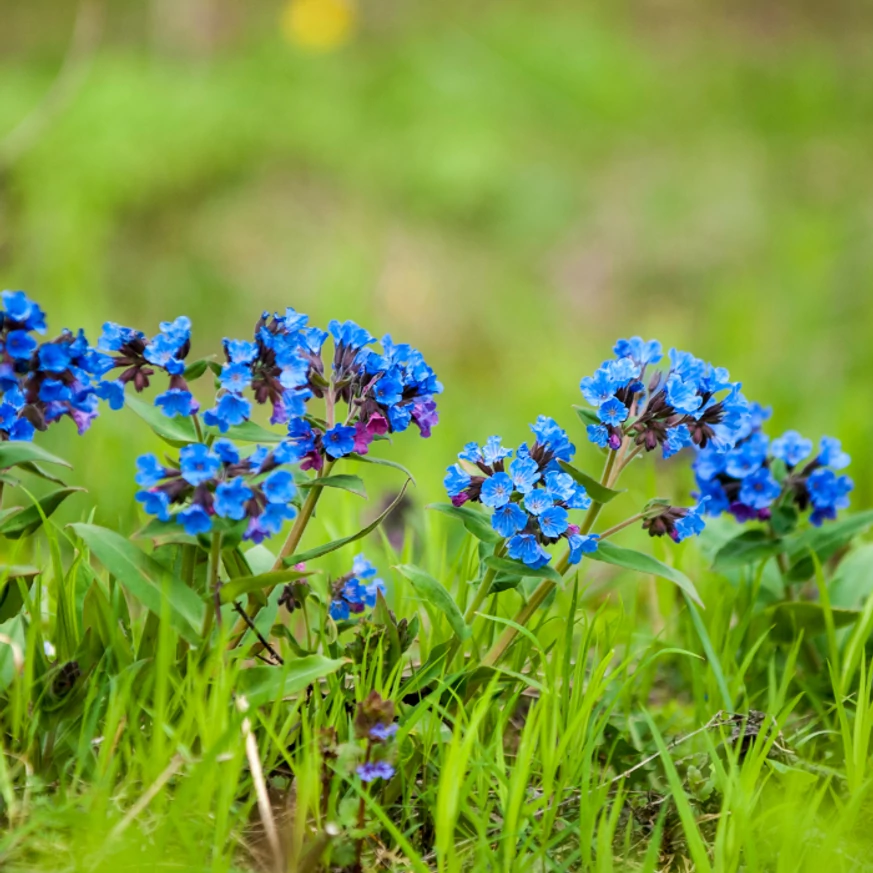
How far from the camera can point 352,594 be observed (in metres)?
1.68

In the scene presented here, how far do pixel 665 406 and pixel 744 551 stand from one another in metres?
0.56

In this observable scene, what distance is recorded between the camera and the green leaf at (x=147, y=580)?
1.42 metres

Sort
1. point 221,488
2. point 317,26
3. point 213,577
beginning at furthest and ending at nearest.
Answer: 1. point 317,26
2. point 213,577
3. point 221,488

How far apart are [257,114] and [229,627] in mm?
4975

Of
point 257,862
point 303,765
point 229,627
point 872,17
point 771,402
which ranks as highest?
point 872,17

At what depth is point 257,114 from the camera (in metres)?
5.90

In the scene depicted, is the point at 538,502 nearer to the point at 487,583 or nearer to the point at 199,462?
the point at 487,583

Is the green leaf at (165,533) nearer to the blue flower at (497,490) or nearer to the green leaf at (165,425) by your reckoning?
the green leaf at (165,425)

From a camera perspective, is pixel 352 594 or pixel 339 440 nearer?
pixel 339 440

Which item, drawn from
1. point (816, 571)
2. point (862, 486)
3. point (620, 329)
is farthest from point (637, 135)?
point (816, 571)

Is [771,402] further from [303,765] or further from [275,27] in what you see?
[275,27]

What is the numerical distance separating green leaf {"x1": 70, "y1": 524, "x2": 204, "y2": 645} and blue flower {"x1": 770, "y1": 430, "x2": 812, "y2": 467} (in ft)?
3.67

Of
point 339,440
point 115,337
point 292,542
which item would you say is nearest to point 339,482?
point 339,440

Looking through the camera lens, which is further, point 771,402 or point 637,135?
point 637,135
